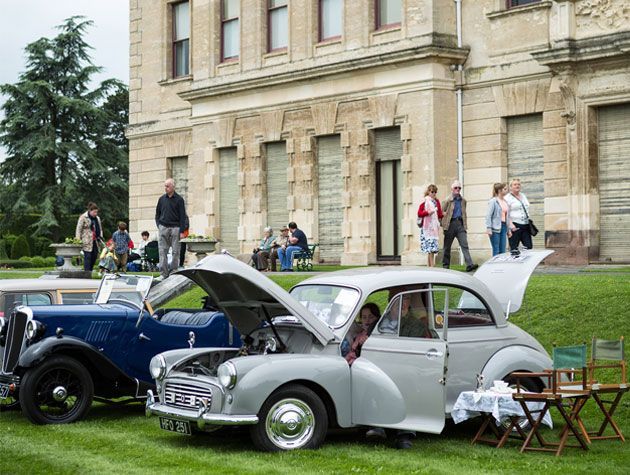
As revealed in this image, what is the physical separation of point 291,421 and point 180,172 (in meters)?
26.1

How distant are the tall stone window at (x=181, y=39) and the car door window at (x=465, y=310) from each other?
24.8 metres

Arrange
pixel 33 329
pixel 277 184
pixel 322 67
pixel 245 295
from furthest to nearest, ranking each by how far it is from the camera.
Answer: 1. pixel 277 184
2. pixel 322 67
3. pixel 33 329
4. pixel 245 295

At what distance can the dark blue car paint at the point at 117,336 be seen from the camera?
13375 mm

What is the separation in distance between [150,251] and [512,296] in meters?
21.1

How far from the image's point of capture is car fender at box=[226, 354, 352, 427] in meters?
10.7

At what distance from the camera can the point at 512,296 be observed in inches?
505

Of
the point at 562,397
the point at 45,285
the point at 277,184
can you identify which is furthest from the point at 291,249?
the point at 562,397

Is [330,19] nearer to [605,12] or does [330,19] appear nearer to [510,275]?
[605,12]

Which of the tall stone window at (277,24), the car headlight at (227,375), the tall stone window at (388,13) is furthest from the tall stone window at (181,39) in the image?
the car headlight at (227,375)

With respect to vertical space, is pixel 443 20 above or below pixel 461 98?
above

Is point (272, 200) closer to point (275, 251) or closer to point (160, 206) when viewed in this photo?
point (275, 251)

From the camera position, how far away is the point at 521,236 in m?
22.4

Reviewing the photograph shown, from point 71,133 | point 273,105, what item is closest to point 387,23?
point 273,105

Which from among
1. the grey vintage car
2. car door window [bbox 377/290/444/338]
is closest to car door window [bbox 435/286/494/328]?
the grey vintage car
